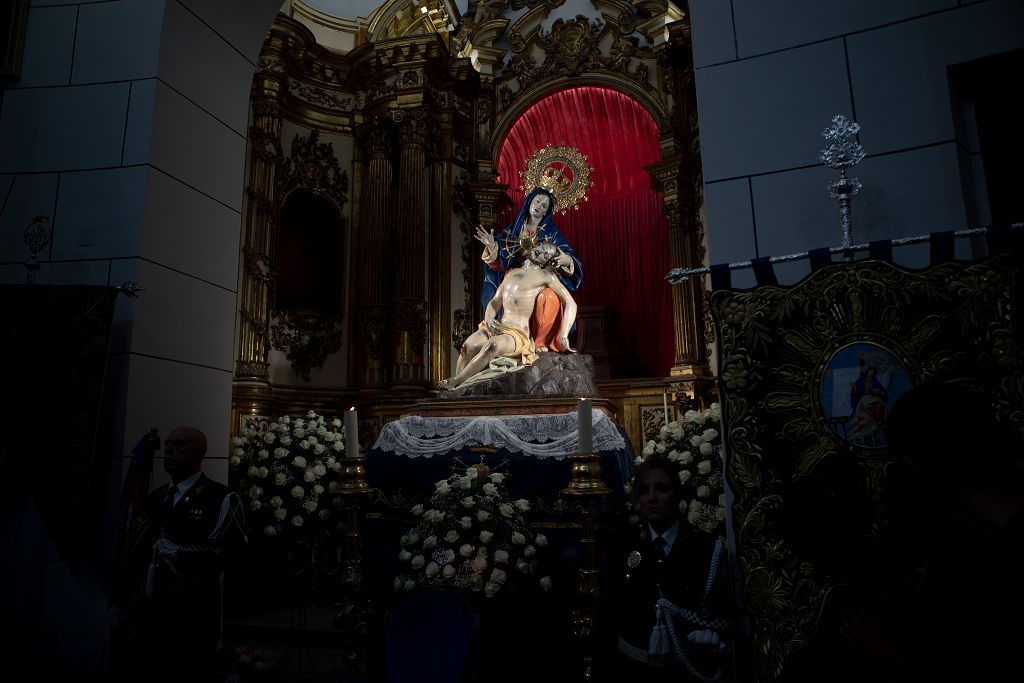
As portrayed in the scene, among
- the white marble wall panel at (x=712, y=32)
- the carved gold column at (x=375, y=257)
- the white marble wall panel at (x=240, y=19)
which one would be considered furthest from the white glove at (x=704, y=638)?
the carved gold column at (x=375, y=257)

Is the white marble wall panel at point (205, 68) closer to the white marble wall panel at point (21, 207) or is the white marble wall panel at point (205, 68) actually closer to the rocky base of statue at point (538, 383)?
the white marble wall panel at point (21, 207)

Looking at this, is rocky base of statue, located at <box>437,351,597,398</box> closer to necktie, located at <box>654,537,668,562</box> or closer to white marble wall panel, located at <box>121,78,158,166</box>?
white marble wall panel, located at <box>121,78,158,166</box>

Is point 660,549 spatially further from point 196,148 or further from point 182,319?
point 196,148

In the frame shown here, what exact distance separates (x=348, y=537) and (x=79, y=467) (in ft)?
4.62

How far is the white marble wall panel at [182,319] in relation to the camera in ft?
12.8

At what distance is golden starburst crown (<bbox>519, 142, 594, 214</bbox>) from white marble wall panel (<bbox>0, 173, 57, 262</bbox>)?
19.9 feet

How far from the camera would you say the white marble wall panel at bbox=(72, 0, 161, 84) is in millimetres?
4195

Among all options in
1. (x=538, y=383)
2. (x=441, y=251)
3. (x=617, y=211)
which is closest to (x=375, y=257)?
(x=441, y=251)

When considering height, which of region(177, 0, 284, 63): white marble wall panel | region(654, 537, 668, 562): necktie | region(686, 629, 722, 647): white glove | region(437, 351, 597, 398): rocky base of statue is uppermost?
region(177, 0, 284, 63): white marble wall panel

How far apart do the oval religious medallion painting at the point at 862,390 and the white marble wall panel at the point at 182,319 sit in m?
3.55

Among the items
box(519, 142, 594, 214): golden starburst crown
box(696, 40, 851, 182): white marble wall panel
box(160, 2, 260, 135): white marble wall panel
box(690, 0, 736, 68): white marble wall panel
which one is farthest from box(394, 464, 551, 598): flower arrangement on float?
box(519, 142, 594, 214): golden starburst crown

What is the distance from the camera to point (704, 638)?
88.4 inches

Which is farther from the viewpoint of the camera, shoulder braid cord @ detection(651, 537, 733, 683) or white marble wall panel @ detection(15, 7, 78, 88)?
white marble wall panel @ detection(15, 7, 78, 88)

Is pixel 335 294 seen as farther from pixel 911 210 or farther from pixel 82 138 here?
pixel 911 210
